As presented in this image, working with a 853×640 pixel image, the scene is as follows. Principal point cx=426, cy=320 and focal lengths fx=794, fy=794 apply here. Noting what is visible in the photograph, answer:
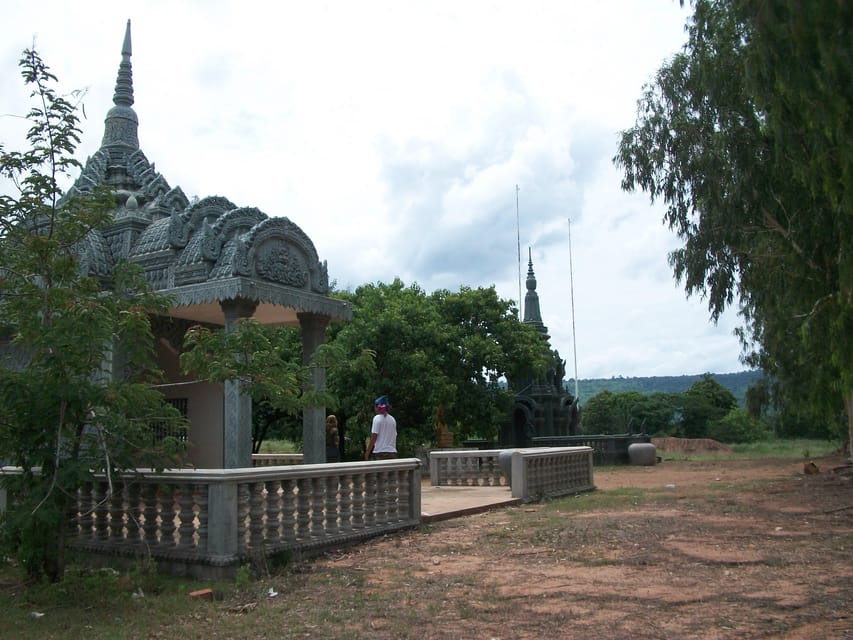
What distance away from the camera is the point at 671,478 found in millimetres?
20938

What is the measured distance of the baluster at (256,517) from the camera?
779 cm

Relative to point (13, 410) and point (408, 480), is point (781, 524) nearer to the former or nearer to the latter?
point (408, 480)

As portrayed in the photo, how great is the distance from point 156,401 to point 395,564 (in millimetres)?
2972

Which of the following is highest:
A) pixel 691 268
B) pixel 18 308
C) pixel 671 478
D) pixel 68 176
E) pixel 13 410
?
pixel 691 268

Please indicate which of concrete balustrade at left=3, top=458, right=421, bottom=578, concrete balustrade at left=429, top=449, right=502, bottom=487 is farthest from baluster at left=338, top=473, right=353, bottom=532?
concrete balustrade at left=429, top=449, right=502, bottom=487

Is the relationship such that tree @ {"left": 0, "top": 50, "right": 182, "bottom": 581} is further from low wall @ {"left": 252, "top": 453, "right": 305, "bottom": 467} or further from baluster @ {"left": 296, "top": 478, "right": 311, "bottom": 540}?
low wall @ {"left": 252, "top": 453, "right": 305, "bottom": 467}

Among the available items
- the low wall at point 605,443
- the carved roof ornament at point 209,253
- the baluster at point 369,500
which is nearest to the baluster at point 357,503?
the baluster at point 369,500

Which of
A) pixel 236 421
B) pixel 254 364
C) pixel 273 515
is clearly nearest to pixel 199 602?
pixel 273 515

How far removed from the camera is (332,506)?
→ 357 inches

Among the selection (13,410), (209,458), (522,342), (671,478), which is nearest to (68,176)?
(13,410)

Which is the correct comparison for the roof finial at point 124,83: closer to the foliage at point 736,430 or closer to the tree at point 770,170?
the tree at point 770,170

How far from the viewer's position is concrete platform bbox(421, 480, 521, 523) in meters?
11.9

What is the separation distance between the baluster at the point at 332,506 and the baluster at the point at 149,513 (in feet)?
6.23

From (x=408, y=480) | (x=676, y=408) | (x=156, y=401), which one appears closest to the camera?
(x=156, y=401)
